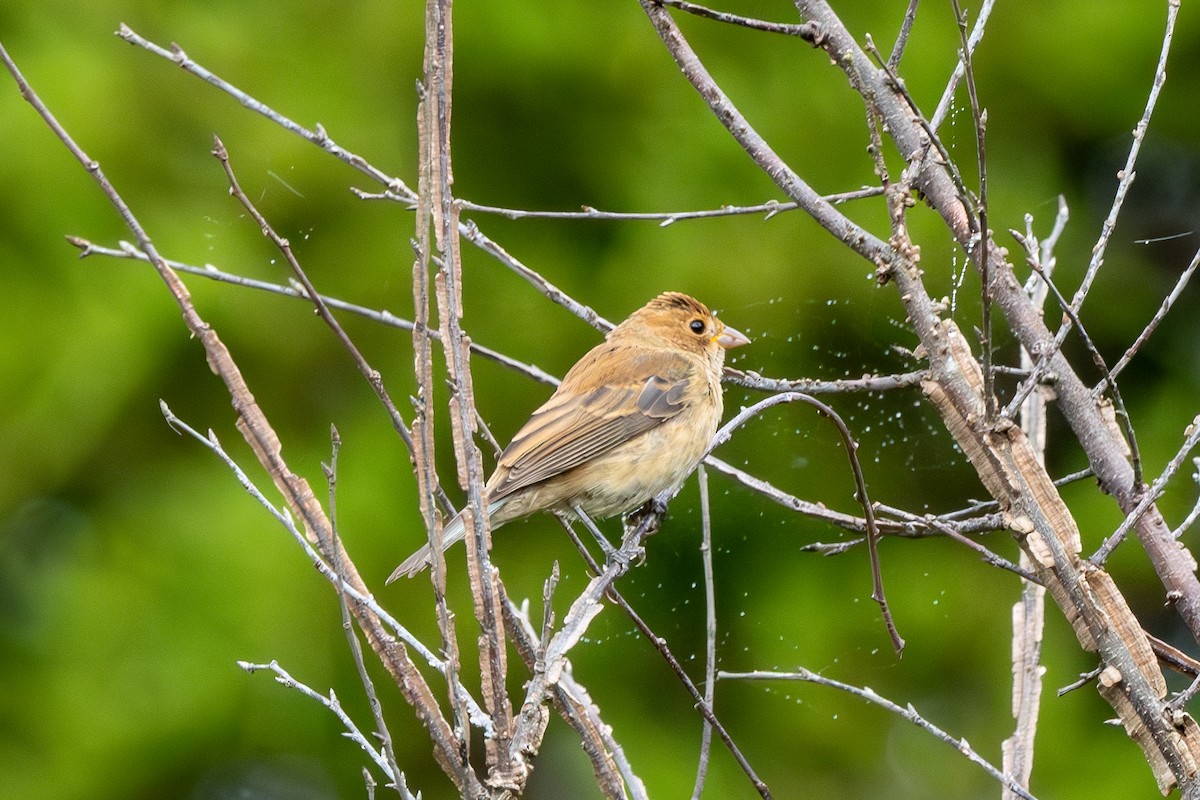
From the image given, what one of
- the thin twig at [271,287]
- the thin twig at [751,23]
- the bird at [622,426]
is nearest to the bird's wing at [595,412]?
the bird at [622,426]

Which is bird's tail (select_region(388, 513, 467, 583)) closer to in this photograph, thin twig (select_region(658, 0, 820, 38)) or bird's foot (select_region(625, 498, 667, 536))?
bird's foot (select_region(625, 498, 667, 536))

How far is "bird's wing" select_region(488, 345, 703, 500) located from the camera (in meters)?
4.03

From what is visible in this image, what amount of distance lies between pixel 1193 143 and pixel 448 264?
502 centimetres

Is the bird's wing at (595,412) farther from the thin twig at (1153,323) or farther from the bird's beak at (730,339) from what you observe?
the thin twig at (1153,323)

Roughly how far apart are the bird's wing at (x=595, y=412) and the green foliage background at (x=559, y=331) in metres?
0.83

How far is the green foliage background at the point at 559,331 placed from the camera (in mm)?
5012

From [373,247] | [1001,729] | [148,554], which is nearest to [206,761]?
[148,554]

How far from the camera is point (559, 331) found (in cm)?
534

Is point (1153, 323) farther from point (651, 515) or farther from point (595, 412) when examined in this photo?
point (595, 412)

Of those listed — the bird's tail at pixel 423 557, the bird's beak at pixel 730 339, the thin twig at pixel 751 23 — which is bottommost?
the bird's tail at pixel 423 557

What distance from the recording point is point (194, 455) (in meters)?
5.15

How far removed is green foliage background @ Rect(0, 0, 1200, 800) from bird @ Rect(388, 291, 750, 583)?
2.15 ft

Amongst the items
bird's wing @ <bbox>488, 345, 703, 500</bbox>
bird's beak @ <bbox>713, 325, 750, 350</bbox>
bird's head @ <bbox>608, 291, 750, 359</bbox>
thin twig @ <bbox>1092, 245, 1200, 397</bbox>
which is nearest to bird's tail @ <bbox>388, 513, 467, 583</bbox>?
bird's wing @ <bbox>488, 345, 703, 500</bbox>

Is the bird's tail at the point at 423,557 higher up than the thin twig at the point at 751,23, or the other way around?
the thin twig at the point at 751,23
